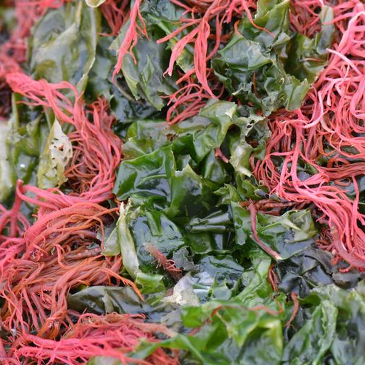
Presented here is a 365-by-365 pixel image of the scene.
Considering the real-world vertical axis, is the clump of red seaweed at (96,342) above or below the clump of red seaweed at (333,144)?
below

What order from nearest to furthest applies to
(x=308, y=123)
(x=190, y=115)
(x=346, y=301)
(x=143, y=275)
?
(x=346, y=301)
(x=143, y=275)
(x=308, y=123)
(x=190, y=115)

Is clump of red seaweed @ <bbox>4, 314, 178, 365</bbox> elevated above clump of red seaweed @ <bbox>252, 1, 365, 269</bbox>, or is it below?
below


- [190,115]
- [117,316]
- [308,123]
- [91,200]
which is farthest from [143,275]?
[308,123]

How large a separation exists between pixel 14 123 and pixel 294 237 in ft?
3.91

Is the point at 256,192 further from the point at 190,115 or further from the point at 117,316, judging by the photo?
the point at 117,316

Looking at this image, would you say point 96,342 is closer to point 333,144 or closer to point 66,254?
point 66,254

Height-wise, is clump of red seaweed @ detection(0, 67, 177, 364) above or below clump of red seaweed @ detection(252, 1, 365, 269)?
below

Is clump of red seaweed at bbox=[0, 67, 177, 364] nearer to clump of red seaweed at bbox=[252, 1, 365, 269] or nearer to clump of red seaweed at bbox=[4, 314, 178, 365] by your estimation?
clump of red seaweed at bbox=[4, 314, 178, 365]

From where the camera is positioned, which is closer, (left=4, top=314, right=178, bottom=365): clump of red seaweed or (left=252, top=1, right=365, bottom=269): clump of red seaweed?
(left=4, top=314, right=178, bottom=365): clump of red seaweed

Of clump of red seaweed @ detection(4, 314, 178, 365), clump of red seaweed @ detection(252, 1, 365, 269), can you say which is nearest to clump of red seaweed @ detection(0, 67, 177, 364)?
clump of red seaweed @ detection(4, 314, 178, 365)

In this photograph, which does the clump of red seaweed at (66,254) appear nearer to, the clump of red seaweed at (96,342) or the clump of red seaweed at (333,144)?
the clump of red seaweed at (96,342)

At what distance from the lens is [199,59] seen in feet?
5.54

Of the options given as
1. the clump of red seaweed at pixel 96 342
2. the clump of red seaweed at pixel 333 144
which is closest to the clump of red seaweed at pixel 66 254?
the clump of red seaweed at pixel 96 342

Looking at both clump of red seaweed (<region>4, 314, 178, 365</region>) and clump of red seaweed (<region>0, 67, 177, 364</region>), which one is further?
clump of red seaweed (<region>0, 67, 177, 364</region>)
